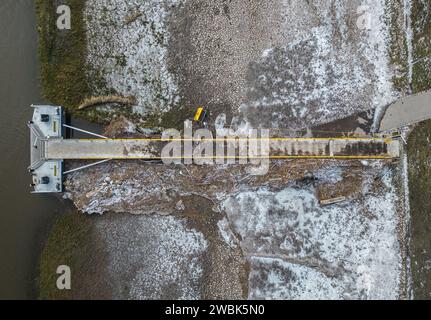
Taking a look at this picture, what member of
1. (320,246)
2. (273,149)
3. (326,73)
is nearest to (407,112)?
(326,73)

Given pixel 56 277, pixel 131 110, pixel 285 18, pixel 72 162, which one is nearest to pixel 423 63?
pixel 285 18

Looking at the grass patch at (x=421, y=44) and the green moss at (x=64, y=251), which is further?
the green moss at (x=64, y=251)

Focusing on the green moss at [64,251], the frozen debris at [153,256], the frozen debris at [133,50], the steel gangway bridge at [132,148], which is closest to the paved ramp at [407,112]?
the steel gangway bridge at [132,148]

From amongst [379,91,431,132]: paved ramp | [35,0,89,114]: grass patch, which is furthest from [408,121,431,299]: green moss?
[35,0,89,114]: grass patch

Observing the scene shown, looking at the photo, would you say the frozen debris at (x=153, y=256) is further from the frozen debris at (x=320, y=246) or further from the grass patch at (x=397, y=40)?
the grass patch at (x=397, y=40)

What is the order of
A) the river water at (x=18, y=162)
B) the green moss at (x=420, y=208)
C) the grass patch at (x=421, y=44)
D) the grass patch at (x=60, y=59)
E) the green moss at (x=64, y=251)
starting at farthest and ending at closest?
the grass patch at (x=60, y=59) → the river water at (x=18, y=162) → the green moss at (x=64, y=251) → the grass patch at (x=421, y=44) → the green moss at (x=420, y=208)

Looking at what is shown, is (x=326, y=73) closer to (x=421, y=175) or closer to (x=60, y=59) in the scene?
(x=421, y=175)

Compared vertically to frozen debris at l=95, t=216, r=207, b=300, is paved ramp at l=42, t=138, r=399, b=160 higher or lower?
higher

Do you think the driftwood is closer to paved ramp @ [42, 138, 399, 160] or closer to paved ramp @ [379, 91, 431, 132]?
paved ramp @ [42, 138, 399, 160]
